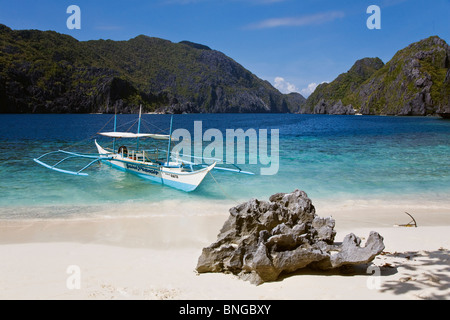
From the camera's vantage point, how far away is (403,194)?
46.9 ft

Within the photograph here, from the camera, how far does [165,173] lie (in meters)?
16.0

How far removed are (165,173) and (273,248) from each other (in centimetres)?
1121

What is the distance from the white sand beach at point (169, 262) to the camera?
504 cm

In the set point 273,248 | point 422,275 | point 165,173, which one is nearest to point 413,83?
point 165,173

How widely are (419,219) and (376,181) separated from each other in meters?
6.93

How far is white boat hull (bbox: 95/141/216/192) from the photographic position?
14711mm

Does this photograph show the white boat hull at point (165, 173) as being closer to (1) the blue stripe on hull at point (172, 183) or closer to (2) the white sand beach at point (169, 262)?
(1) the blue stripe on hull at point (172, 183)

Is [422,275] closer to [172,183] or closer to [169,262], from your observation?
[169,262]

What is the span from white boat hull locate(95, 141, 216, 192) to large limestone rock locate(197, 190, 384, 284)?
7422mm

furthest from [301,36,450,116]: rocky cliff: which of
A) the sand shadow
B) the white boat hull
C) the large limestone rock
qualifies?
the large limestone rock

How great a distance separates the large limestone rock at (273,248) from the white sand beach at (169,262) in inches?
8.1

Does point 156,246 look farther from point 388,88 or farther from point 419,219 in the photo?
point 388,88
